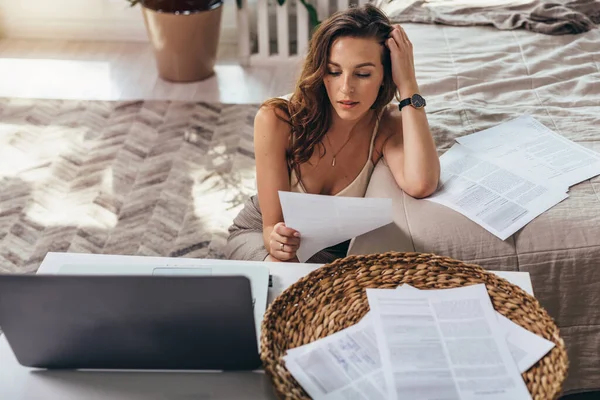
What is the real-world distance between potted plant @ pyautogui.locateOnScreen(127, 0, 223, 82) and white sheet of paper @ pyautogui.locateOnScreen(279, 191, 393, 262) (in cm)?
196

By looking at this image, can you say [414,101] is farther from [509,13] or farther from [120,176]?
[120,176]

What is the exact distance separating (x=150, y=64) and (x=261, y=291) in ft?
8.12

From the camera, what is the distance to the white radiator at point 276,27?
10.9 feet

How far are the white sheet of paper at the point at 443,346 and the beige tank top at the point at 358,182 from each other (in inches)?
19.6

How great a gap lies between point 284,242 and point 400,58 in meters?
0.47

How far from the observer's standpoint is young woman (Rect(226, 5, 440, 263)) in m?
1.49

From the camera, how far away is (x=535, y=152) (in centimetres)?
170

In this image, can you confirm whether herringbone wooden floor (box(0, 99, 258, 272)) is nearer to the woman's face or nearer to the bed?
the bed

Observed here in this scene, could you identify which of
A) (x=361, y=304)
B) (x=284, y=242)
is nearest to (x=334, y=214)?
(x=284, y=242)

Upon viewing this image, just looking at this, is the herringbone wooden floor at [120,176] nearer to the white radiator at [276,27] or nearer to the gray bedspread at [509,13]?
the white radiator at [276,27]

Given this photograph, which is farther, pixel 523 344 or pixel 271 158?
pixel 271 158

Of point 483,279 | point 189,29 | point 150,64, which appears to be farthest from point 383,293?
point 150,64

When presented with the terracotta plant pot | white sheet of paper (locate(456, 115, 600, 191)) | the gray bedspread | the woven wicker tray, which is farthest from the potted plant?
the woven wicker tray

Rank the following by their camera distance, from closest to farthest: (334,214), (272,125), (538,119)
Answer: (334,214), (272,125), (538,119)
